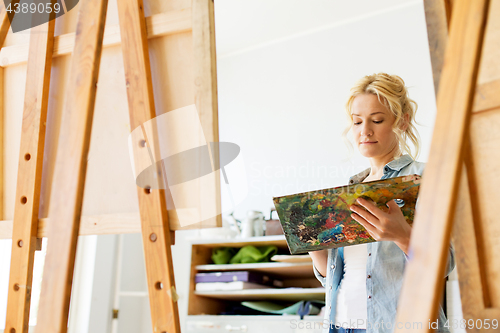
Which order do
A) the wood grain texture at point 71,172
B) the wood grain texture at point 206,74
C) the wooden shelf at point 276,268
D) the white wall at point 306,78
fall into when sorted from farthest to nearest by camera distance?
the white wall at point 306,78, the wooden shelf at point 276,268, the wood grain texture at point 206,74, the wood grain texture at point 71,172

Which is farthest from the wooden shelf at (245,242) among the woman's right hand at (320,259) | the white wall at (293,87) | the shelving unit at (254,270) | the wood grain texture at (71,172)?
the wood grain texture at (71,172)

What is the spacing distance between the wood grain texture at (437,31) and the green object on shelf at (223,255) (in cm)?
210

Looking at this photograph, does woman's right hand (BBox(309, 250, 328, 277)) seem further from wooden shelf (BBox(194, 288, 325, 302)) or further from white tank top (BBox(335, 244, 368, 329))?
wooden shelf (BBox(194, 288, 325, 302))

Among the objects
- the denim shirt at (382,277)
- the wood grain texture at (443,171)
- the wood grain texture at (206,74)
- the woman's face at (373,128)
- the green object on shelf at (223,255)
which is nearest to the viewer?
the wood grain texture at (443,171)

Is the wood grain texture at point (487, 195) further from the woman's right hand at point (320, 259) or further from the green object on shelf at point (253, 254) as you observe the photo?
the green object on shelf at point (253, 254)

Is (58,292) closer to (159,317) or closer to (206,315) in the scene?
(159,317)

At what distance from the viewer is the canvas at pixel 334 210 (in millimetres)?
892

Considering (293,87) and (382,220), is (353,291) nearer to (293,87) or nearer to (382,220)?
(382,220)

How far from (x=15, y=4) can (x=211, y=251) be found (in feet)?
6.07

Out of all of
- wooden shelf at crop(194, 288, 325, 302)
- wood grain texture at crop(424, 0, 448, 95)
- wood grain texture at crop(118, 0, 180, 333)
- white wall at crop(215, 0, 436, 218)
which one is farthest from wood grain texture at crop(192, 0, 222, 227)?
white wall at crop(215, 0, 436, 218)

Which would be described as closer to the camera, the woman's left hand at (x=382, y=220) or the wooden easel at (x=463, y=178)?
the wooden easel at (x=463, y=178)

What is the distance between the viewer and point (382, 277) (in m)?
1.14

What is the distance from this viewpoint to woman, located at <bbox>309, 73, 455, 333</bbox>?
96 cm

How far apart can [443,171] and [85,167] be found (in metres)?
0.70
